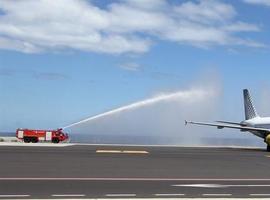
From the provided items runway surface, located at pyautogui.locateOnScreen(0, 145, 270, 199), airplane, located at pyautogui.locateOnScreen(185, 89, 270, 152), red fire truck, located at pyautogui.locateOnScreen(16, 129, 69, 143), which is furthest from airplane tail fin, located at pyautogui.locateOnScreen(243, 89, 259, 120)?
runway surface, located at pyautogui.locateOnScreen(0, 145, 270, 199)

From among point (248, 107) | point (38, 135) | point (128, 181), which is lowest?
point (128, 181)

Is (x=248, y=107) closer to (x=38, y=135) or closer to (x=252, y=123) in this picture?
(x=252, y=123)

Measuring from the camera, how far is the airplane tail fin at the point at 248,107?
6512cm

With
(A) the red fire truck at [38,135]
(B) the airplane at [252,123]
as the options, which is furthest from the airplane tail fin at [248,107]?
(A) the red fire truck at [38,135]

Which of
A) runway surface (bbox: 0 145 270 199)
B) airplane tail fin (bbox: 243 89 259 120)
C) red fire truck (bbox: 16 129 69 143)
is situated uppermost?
airplane tail fin (bbox: 243 89 259 120)

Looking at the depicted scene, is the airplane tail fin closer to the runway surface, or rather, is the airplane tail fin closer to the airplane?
the airplane

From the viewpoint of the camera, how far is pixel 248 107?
65.6 m

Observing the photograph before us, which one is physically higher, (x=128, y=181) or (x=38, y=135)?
(x=38, y=135)

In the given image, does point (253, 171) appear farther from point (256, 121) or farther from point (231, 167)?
point (256, 121)

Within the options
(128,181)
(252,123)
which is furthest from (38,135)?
(128,181)

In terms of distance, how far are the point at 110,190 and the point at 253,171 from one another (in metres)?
10.9

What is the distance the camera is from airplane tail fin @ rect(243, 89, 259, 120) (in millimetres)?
65125

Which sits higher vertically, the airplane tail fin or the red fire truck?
the airplane tail fin

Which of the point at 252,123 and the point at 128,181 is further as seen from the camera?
the point at 252,123
